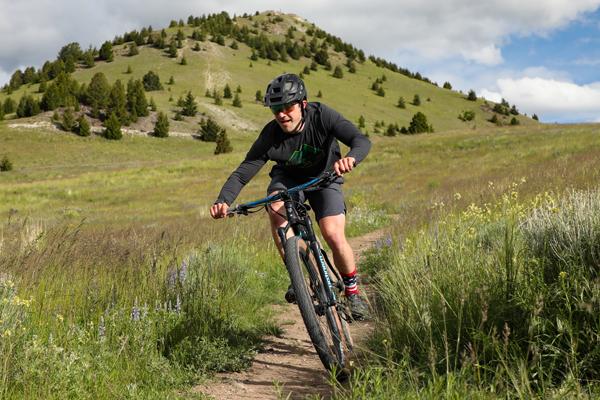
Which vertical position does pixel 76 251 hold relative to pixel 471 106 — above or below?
below

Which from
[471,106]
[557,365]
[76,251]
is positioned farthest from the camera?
[471,106]

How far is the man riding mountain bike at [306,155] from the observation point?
4.18m

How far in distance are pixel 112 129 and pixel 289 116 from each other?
56.9 meters

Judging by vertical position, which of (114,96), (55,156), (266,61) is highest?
(266,61)

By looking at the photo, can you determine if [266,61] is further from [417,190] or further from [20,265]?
[20,265]

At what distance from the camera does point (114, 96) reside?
61281mm

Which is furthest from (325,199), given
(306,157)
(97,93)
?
(97,93)

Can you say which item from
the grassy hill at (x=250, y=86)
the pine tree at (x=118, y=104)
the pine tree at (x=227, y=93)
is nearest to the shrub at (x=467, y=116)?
the grassy hill at (x=250, y=86)

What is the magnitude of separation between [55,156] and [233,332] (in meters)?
52.0

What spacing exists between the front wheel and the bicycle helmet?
1151 millimetres

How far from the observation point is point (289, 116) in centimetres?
426

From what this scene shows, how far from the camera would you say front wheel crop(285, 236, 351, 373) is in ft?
11.4

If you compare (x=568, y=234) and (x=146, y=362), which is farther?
(x=146, y=362)

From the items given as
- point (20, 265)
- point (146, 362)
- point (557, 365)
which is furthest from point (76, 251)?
point (557, 365)
